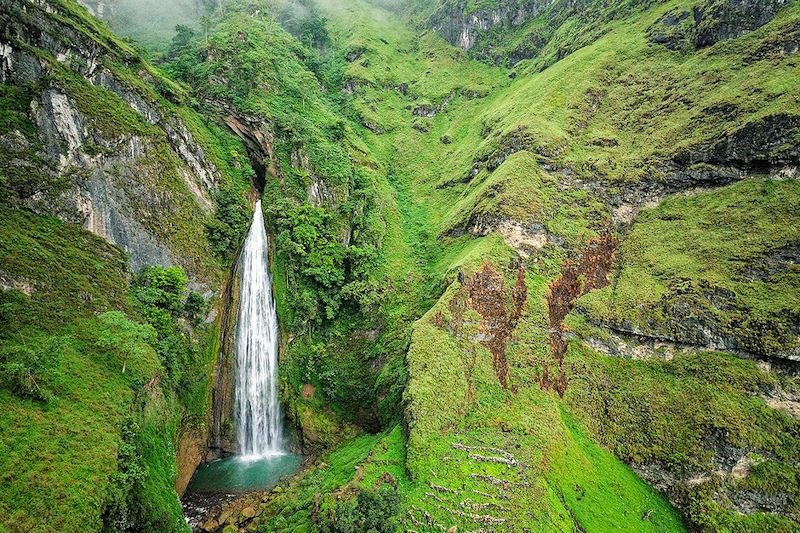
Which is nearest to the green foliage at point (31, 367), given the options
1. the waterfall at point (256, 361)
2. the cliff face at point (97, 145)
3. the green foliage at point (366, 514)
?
Answer: the cliff face at point (97, 145)

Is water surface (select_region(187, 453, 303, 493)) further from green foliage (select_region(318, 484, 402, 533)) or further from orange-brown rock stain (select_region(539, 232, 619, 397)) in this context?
orange-brown rock stain (select_region(539, 232, 619, 397))

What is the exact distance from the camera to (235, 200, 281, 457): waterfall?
1289 inches

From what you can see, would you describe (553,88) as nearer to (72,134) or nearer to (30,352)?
(72,134)

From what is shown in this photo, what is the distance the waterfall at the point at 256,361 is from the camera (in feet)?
107

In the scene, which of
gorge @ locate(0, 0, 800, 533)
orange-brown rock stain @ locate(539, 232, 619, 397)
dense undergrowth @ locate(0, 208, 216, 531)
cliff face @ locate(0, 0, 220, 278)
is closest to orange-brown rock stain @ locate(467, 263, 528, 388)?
gorge @ locate(0, 0, 800, 533)

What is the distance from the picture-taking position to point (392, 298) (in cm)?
3900

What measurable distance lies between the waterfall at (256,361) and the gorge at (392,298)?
0.23m

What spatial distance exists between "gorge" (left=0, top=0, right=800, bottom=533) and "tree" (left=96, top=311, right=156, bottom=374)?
0.14 metres

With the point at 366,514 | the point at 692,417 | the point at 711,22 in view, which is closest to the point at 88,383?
the point at 366,514

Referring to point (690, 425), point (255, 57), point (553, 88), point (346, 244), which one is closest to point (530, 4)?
point (553, 88)

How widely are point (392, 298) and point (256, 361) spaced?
13.0 metres

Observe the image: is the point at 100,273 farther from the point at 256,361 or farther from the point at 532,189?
the point at 532,189

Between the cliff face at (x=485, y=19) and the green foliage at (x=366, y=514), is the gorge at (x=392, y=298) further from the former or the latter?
the cliff face at (x=485, y=19)

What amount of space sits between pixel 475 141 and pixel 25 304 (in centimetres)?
5020
